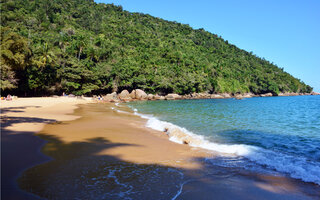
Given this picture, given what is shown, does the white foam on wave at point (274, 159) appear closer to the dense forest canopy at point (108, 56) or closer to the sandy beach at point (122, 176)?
the sandy beach at point (122, 176)

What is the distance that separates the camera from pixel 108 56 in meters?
69.4

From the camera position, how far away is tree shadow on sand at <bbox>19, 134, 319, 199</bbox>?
13.3 feet

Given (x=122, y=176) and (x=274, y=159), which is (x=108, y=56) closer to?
(x=274, y=159)

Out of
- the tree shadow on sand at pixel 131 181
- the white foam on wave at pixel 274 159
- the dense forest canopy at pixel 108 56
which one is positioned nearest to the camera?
the tree shadow on sand at pixel 131 181

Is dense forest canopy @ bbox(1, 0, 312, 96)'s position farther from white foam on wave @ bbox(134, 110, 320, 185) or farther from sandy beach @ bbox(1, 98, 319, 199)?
white foam on wave @ bbox(134, 110, 320, 185)

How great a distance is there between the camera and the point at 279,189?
4.80 meters

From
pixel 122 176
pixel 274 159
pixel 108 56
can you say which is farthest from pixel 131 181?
pixel 108 56

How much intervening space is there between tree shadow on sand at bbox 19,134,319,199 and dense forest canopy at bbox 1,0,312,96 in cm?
2738

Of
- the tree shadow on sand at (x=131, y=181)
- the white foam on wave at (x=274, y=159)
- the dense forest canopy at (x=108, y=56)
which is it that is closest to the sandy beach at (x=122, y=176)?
the tree shadow on sand at (x=131, y=181)

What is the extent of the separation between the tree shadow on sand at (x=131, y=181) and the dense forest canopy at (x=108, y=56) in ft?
89.8

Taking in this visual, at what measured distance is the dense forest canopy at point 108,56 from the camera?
38125 millimetres

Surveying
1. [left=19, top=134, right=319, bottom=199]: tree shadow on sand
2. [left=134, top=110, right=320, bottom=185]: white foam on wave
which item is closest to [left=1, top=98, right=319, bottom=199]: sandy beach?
[left=19, top=134, right=319, bottom=199]: tree shadow on sand

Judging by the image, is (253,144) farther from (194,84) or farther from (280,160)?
(194,84)

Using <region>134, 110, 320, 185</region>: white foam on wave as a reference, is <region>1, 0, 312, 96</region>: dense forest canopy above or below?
above
